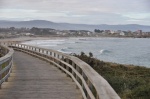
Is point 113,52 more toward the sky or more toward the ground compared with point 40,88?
more toward the ground

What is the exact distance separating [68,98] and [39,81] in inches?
135

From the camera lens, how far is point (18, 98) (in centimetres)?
876

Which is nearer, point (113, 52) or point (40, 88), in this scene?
point (40, 88)

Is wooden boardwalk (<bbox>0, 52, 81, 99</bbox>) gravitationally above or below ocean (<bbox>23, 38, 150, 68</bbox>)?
above

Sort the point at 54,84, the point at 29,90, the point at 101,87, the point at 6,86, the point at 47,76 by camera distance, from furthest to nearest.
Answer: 1. the point at 47,76
2. the point at 54,84
3. the point at 6,86
4. the point at 29,90
5. the point at 101,87

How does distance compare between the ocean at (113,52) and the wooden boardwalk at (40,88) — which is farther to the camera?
the ocean at (113,52)

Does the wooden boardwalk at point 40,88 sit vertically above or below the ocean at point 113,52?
above

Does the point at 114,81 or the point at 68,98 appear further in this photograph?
the point at 114,81

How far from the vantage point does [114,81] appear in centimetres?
1452

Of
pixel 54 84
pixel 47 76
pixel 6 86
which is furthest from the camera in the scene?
pixel 47 76

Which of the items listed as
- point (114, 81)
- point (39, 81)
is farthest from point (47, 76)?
point (114, 81)

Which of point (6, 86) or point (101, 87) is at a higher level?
point (101, 87)

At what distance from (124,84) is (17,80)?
14.1ft

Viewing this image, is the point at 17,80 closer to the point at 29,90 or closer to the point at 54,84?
the point at 54,84
